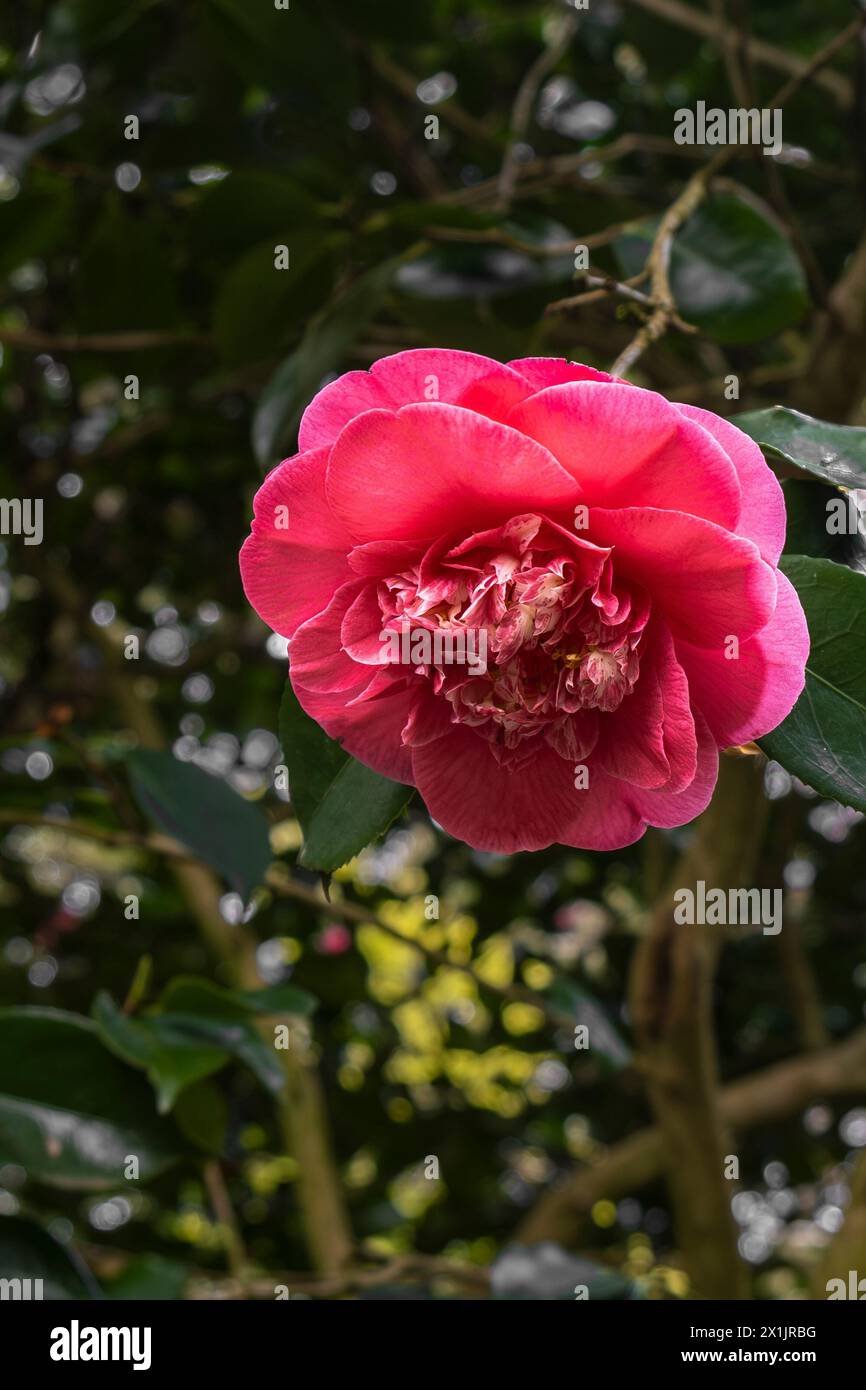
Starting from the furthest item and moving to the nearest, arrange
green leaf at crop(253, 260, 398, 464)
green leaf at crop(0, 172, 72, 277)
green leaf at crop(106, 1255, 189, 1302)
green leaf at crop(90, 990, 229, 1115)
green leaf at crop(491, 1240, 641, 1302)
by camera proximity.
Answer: green leaf at crop(0, 172, 72, 277) < green leaf at crop(106, 1255, 189, 1302) < green leaf at crop(491, 1240, 641, 1302) < green leaf at crop(253, 260, 398, 464) < green leaf at crop(90, 990, 229, 1115)

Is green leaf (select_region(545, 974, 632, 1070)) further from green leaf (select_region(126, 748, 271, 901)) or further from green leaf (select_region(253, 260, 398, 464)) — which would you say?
green leaf (select_region(253, 260, 398, 464))

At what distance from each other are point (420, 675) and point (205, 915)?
1.56 meters

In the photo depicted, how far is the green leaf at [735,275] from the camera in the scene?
1.02m

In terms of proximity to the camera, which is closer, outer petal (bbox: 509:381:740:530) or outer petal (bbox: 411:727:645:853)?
outer petal (bbox: 509:381:740:530)

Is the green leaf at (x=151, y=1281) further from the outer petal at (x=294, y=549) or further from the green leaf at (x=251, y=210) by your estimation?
the green leaf at (x=251, y=210)

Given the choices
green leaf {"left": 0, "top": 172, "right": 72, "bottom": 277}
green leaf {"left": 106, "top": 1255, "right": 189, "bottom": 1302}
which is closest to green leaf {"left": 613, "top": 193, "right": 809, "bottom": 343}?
green leaf {"left": 0, "top": 172, "right": 72, "bottom": 277}

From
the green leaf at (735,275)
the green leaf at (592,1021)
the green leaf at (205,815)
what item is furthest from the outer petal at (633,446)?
the green leaf at (592,1021)

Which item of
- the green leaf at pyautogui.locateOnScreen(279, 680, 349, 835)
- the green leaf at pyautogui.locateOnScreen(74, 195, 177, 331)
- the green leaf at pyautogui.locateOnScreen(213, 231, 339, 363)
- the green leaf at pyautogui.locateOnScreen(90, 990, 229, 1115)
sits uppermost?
the green leaf at pyautogui.locateOnScreen(74, 195, 177, 331)

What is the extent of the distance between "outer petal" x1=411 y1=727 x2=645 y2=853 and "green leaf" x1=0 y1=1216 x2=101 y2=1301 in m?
0.64

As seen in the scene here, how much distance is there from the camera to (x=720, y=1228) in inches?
67.5

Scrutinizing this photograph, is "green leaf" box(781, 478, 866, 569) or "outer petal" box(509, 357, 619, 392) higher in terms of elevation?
"outer petal" box(509, 357, 619, 392)

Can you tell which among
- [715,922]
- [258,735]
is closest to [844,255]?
[715,922]

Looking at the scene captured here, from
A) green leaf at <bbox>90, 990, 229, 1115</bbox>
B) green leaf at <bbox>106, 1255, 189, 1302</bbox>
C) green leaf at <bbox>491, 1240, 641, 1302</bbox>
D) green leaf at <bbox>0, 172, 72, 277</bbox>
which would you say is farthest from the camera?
green leaf at <bbox>0, 172, 72, 277</bbox>

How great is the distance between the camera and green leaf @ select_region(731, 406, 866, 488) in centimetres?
60
